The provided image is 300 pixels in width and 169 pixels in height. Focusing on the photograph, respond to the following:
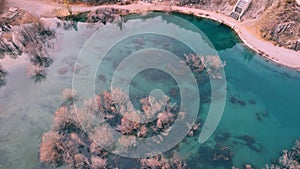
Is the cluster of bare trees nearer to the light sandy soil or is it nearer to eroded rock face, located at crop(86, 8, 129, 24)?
eroded rock face, located at crop(86, 8, 129, 24)

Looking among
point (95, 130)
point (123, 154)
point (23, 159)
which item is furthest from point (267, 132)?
point (23, 159)

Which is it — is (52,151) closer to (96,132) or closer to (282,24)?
(96,132)

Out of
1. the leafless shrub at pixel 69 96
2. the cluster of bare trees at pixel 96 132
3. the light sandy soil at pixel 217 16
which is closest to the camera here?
the cluster of bare trees at pixel 96 132

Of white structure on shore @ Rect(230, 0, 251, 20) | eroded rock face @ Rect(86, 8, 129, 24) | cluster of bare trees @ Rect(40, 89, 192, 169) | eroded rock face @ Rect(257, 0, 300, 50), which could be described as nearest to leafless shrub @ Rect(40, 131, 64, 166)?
cluster of bare trees @ Rect(40, 89, 192, 169)

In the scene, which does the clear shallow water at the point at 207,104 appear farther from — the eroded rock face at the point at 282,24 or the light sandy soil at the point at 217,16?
the eroded rock face at the point at 282,24

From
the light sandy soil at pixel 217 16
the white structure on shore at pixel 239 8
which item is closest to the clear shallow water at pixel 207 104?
the light sandy soil at pixel 217 16

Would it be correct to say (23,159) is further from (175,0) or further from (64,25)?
(175,0)
